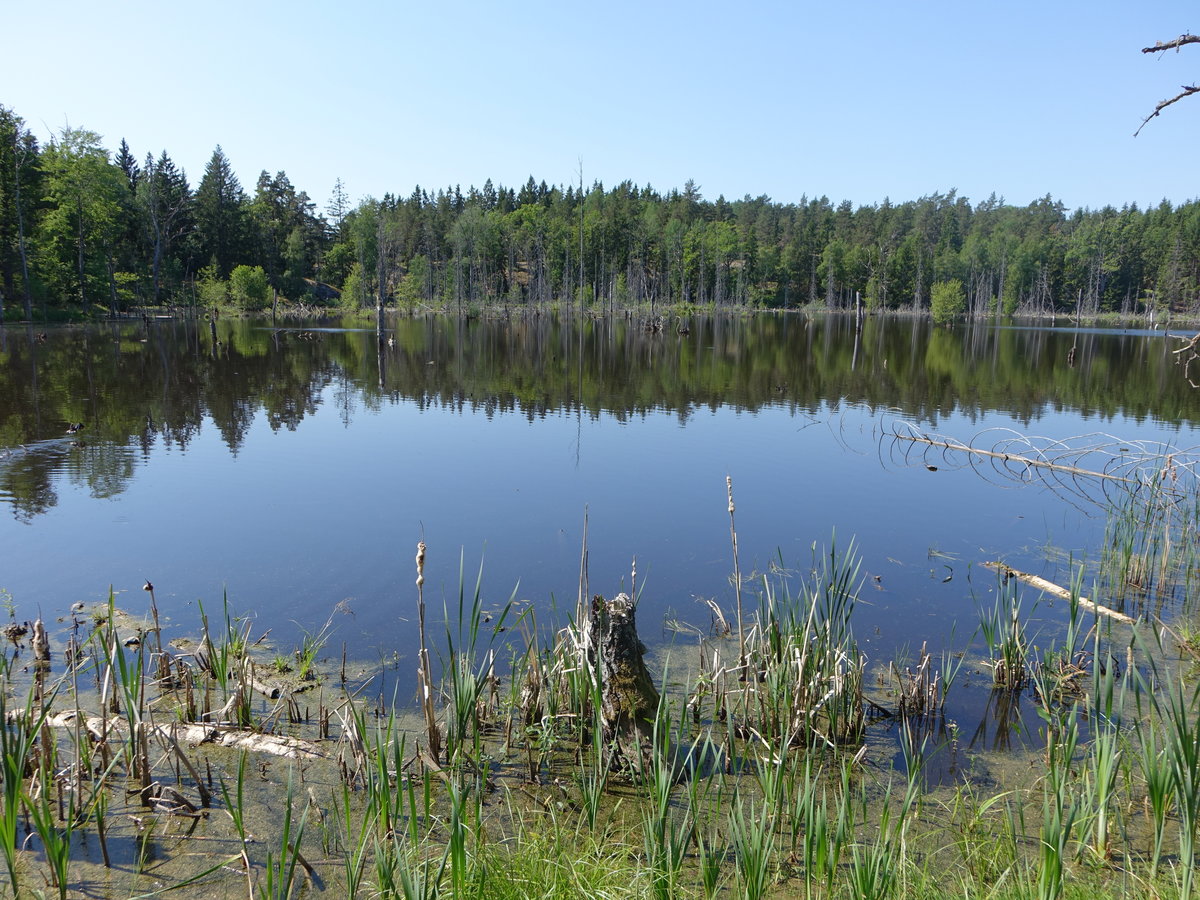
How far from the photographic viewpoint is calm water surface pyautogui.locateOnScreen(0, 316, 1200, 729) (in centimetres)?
852

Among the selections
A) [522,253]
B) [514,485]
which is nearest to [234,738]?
[514,485]

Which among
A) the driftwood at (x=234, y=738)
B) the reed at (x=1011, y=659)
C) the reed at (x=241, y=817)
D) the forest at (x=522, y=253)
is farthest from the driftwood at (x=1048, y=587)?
the forest at (x=522, y=253)

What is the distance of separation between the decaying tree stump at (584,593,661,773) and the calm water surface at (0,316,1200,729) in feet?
4.98

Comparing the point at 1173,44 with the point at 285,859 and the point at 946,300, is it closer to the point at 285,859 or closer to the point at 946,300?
the point at 285,859

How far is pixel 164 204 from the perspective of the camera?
72.7 m

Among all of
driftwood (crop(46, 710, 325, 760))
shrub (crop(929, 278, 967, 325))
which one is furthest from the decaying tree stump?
shrub (crop(929, 278, 967, 325))

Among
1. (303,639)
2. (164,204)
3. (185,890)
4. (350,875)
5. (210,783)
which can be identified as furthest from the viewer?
(164,204)

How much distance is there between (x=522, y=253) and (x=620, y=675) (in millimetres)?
96175

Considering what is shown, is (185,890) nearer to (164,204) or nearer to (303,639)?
(303,639)

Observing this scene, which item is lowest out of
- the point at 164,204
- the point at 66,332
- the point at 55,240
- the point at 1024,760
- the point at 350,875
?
the point at 1024,760

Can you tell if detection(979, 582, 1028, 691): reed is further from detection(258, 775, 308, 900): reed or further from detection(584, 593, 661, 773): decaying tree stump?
detection(258, 775, 308, 900): reed

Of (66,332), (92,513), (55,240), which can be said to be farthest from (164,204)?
(92,513)

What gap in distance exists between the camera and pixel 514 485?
43.4 ft

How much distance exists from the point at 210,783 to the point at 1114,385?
104 ft
